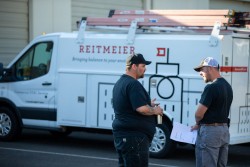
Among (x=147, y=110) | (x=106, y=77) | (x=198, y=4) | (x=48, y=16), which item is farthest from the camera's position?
(x=198, y=4)

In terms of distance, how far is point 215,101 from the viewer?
22.8 feet

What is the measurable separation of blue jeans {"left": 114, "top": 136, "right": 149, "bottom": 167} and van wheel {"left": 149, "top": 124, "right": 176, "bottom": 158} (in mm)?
4372

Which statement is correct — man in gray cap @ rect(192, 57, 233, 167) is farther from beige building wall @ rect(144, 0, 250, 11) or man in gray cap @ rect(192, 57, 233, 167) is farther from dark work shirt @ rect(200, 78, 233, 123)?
beige building wall @ rect(144, 0, 250, 11)

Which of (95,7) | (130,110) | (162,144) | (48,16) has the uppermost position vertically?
(95,7)

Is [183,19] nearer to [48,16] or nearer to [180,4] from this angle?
[48,16]

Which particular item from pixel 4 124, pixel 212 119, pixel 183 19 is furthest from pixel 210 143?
pixel 4 124

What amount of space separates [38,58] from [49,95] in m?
0.80

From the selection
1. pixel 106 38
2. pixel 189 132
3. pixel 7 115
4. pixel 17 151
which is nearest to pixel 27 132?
pixel 7 115

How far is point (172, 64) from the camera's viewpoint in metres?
10.8

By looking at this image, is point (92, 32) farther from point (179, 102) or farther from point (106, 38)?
point (179, 102)

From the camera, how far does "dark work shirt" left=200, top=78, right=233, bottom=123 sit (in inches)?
272

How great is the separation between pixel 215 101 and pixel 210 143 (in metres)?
0.47

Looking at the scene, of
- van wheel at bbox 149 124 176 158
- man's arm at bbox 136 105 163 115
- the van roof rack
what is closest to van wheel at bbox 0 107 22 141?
the van roof rack

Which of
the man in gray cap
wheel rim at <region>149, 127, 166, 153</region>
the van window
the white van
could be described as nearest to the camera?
the man in gray cap
